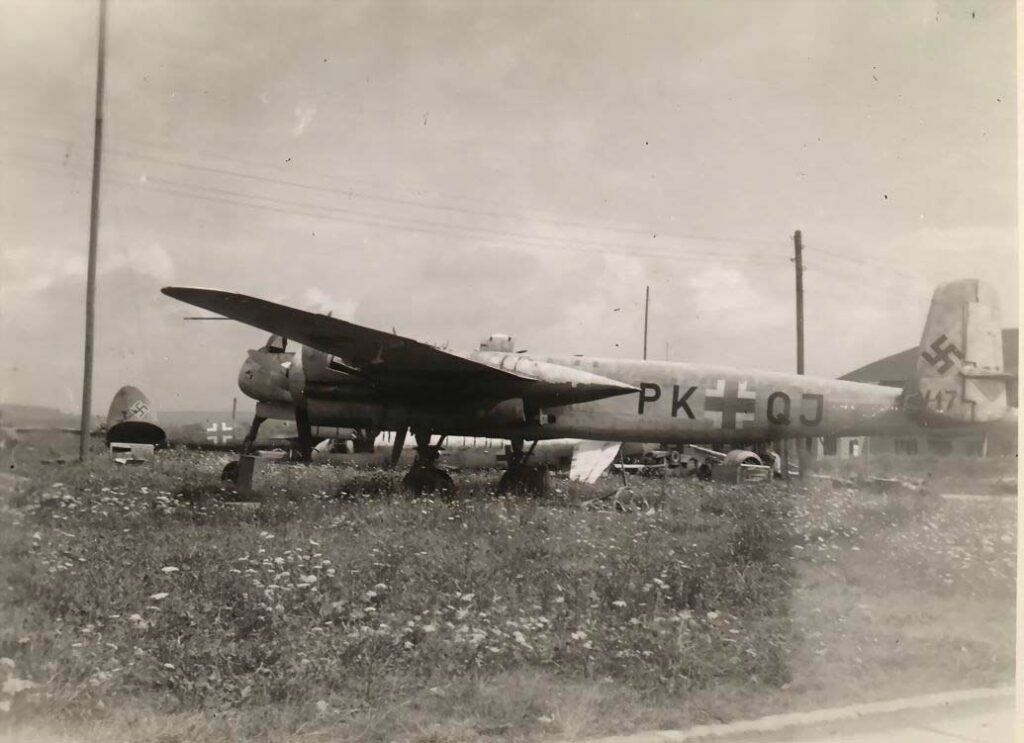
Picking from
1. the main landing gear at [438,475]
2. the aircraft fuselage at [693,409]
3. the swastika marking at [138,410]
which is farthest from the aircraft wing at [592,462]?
the swastika marking at [138,410]

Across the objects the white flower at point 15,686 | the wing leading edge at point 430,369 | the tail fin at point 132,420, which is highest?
the wing leading edge at point 430,369

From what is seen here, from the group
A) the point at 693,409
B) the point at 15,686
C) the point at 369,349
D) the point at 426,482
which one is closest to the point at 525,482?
the point at 426,482

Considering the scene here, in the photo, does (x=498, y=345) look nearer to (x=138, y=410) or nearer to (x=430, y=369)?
(x=430, y=369)

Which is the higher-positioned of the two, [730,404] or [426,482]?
[730,404]

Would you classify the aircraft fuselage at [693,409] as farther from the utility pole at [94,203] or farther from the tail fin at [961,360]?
the utility pole at [94,203]

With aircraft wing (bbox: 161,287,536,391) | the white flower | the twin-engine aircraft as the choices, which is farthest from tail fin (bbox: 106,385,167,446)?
the white flower

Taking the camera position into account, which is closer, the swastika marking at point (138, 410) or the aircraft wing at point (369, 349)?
the swastika marking at point (138, 410)

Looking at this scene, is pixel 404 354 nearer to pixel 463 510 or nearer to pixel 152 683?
pixel 463 510
